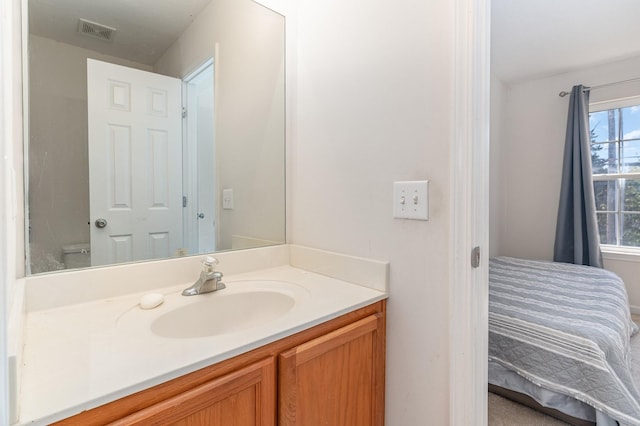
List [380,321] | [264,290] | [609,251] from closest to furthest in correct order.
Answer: [380,321]
[264,290]
[609,251]

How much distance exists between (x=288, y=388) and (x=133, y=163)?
2.92 feet

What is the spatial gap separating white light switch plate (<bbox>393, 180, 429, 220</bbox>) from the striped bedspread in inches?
41.8

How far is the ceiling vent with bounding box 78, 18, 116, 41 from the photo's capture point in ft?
3.21

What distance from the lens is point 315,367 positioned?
0.83m

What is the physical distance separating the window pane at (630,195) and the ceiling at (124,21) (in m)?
3.96

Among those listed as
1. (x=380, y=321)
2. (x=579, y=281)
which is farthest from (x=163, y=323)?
(x=579, y=281)

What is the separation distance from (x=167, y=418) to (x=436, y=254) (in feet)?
2.50

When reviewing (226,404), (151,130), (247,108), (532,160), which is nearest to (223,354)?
(226,404)

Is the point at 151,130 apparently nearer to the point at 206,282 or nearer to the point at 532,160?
the point at 206,282

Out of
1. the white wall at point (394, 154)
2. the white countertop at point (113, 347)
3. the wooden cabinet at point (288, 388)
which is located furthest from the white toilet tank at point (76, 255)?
the white wall at point (394, 154)

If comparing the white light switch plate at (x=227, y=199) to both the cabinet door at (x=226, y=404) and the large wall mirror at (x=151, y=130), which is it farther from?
the cabinet door at (x=226, y=404)

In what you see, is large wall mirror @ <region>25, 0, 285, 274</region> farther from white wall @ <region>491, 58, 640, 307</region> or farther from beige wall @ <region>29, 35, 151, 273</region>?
white wall @ <region>491, 58, 640, 307</region>

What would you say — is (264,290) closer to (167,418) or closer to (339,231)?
(339,231)

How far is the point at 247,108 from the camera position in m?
1.41
